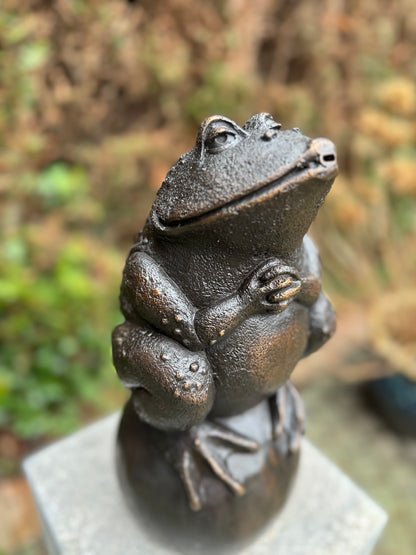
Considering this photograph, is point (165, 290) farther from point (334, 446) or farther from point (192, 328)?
point (334, 446)

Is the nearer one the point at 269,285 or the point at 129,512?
the point at 269,285

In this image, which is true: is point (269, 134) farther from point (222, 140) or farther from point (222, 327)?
point (222, 327)

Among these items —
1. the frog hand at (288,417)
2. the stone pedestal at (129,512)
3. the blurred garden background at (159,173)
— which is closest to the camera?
the frog hand at (288,417)

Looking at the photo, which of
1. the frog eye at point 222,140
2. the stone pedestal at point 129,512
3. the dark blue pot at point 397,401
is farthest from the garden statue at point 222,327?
the dark blue pot at point 397,401

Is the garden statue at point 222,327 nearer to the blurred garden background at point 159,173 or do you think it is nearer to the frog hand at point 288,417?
the frog hand at point 288,417

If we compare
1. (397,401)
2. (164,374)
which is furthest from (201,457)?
(397,401)

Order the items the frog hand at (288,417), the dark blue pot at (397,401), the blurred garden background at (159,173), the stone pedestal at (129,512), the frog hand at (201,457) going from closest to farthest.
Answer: the frog hand at (201,457), the frog hand at (288,417), the stone pedestal at (129,512), the blurred garden background at (159,173), the dark blue pot at (397,401)
